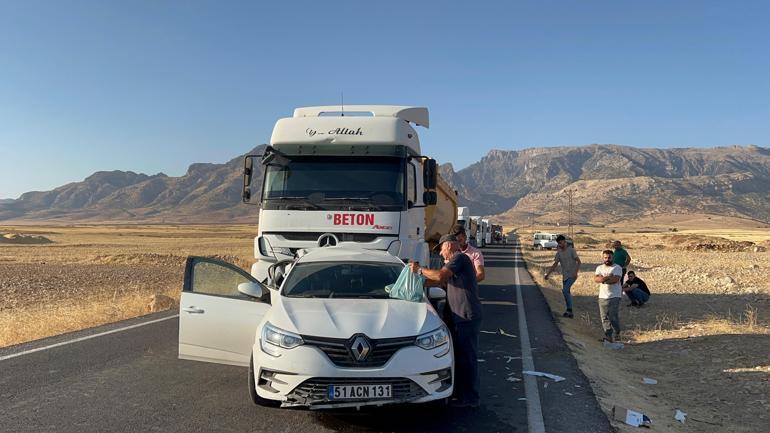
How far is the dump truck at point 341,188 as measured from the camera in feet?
29.2

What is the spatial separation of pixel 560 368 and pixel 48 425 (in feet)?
19.0

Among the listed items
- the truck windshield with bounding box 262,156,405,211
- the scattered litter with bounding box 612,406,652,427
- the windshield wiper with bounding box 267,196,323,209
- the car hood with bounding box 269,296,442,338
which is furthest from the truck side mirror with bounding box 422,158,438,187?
the scattered litter with bounding box 612,406,652,427

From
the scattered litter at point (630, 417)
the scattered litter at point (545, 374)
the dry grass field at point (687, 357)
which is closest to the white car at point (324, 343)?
the scattered litter at point (630, 417)

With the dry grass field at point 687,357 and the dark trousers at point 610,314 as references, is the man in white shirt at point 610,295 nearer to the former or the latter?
the dark trousers at point 610,314

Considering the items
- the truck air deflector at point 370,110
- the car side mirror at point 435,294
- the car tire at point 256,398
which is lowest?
the car tire at point 256,398

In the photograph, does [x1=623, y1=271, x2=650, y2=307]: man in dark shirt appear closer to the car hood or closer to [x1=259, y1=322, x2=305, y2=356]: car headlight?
the car hood

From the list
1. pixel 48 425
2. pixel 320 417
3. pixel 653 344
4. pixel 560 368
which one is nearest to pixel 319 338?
pixel 320 417

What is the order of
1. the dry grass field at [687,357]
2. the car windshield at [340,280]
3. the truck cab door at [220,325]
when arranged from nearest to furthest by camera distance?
the truck cab door at [220,325], the car windshield at [340,280], the dry grass field at [687,357]

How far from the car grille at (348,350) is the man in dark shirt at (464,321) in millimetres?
1099

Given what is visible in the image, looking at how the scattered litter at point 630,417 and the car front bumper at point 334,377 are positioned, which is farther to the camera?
the scattered litter at point 630,417

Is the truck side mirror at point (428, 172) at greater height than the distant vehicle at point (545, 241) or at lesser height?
greater

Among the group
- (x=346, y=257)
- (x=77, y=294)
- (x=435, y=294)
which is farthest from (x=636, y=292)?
(x=77, y=294)

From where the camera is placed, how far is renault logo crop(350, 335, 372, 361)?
16.1 ft

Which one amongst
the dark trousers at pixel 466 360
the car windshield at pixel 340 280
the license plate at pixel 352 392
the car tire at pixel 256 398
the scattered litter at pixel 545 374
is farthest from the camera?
the scattered litter at pixel 545 374
